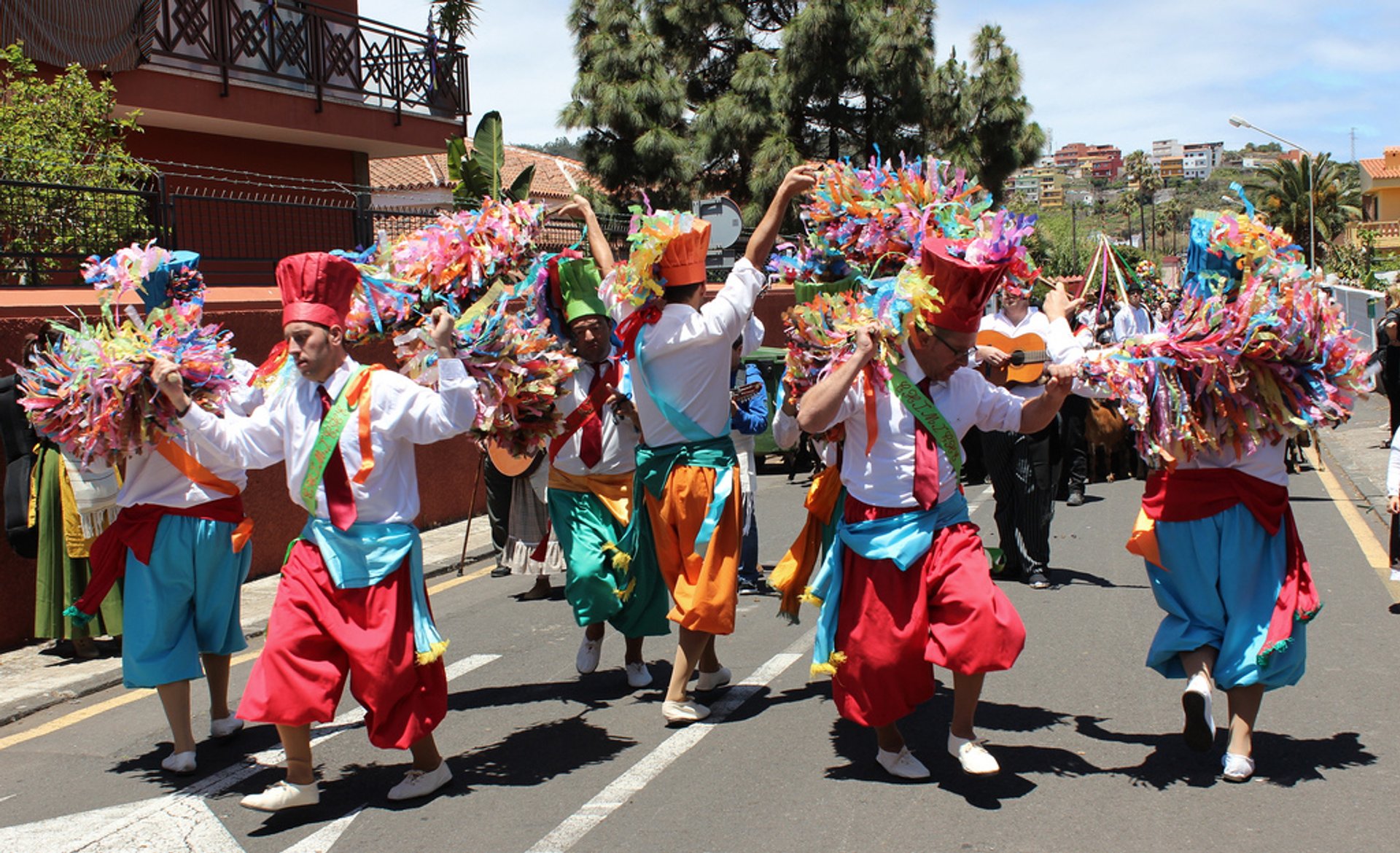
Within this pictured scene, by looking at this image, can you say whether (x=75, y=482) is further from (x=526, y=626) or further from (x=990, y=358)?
(x=990, y=358)

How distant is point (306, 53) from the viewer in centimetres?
1803

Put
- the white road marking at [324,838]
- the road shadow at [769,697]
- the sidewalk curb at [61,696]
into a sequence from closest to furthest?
the white road marking at [324,838] < the road shadow at [769,697] < the sidewalk curb at [61,696]

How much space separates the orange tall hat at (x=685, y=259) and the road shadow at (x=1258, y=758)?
2.53 meters

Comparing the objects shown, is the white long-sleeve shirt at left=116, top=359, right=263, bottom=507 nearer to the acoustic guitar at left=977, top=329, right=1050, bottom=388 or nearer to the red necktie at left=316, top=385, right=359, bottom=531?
the red necktie at left=316, top=385, right=359, bottom=531

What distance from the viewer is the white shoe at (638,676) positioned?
6.31m

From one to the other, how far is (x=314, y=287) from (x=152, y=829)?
6.63 feet

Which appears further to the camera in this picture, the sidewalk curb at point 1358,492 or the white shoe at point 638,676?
the sidewalk curb at point 1358,492

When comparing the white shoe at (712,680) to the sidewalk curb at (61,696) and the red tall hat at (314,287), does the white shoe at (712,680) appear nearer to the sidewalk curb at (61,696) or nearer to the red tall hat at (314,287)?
the sidewalk curb at (61,696)

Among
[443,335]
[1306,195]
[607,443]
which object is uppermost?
[1306,195]

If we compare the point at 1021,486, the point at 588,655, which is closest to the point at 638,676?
the point at 588,655

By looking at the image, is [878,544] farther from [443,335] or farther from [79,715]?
[79,715]

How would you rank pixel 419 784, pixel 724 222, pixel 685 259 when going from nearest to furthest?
pixel 419 784
pixel 685 259
pixel 724 222

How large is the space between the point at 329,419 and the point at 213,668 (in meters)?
1.62

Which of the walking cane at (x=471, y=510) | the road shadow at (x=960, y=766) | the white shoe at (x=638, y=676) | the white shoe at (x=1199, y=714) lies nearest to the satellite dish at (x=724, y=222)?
the walking cane at (x=471, y=510)
